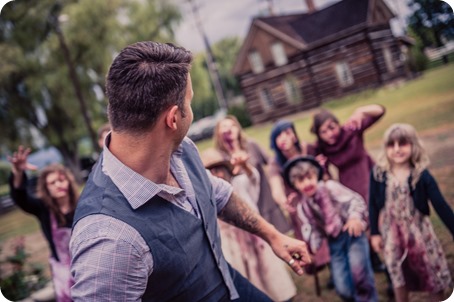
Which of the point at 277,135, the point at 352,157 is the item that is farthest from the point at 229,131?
the point at 352,157

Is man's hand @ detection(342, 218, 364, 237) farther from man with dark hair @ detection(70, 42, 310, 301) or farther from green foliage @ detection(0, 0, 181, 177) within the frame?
green foliage @ detection(0, 0, 181, 177)

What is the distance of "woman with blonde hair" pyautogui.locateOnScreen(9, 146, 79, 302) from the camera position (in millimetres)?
2641

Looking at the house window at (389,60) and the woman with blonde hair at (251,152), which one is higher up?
the house window at (389,60)

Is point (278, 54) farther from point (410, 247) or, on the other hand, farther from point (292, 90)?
point (410, 247)

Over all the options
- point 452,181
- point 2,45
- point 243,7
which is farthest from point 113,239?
point 2,45

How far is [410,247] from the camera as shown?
87.6 inches

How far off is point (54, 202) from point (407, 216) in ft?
8.02

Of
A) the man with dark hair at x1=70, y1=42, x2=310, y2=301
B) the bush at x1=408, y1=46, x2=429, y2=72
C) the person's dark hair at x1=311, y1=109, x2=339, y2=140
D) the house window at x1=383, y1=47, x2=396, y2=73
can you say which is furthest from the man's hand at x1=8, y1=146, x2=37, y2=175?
the bush at x1=408, y1=46, x2=429, y2=72

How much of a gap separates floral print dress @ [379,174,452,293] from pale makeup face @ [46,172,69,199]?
2.25 m

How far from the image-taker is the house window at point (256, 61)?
9.61ft

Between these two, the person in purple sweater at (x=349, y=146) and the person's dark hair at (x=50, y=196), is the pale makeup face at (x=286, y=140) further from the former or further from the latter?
the person's dark hair at (x=50, y=196)

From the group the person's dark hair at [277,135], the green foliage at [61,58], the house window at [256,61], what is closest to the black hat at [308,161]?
the person's dark hair at [277,135]

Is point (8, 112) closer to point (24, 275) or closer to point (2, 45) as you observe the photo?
point (2, 45)

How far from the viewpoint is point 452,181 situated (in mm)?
2670
